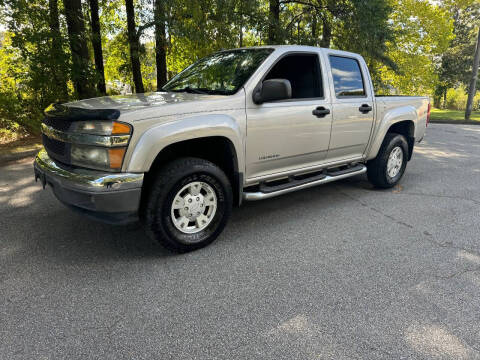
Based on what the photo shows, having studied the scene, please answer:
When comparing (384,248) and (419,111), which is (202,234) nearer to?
(384,248)

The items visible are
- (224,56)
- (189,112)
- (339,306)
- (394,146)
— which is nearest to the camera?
(339,306)

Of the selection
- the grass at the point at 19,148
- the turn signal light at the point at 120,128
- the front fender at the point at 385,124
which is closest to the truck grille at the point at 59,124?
the turn signal light at the point at 120,128

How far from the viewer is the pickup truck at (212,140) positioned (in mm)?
2736

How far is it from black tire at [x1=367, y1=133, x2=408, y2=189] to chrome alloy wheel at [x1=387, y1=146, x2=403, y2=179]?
0.05m

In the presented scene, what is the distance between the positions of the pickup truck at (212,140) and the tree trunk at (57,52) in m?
5.78

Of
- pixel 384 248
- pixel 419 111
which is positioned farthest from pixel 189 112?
pixel 419 111

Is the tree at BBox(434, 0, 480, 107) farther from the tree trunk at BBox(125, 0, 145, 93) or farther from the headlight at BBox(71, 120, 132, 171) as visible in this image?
the headlight at BBox(71, 120, 132, 171)

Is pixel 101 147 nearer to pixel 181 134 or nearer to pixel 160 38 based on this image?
pixel 181 134

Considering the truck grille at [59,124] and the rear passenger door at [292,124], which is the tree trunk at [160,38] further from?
the truck grille at [59,124]

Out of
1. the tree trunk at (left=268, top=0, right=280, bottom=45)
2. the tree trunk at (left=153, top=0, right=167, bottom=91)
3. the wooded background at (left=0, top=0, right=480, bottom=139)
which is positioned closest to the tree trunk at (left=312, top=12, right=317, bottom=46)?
the wooded background at (left=0, top=0, right=480, bottom=139)

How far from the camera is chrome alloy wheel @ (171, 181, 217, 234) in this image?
3109 millimetres

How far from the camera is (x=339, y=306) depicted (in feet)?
7.95

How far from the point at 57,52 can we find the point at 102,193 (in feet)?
24.4

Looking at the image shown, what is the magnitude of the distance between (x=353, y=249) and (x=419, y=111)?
11.0ft
